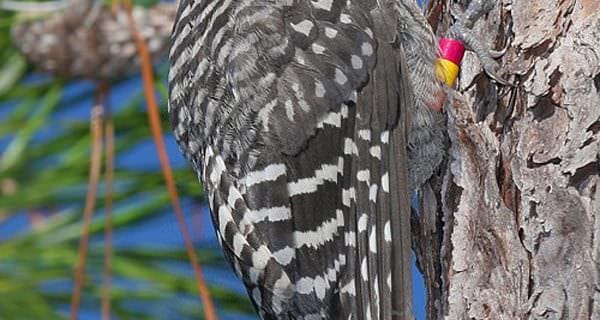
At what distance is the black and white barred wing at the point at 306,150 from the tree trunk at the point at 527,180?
3.9 inches

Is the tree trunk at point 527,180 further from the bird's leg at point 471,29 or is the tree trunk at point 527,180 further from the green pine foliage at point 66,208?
the green pine foliage at point 66,208

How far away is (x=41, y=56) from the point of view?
2.55 m

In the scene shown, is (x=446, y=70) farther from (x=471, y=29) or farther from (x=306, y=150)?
(x=306, y=150)

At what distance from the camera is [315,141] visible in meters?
2.15

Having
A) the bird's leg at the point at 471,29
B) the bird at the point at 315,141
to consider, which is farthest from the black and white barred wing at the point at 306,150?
the bird's leg at the point at 471,29

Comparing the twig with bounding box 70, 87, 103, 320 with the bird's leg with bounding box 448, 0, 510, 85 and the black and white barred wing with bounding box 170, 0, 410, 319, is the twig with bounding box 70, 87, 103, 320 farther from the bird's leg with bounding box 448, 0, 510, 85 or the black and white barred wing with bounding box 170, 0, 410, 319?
the bird's leg with bounding box 448, 0, 510, 85

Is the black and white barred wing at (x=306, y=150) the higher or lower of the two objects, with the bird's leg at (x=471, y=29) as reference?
lower

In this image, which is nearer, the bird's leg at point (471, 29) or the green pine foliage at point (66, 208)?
the bird's leg at point (471, 29)

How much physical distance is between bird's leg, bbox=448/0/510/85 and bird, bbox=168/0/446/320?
6 cm

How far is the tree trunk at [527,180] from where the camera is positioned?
1.91m

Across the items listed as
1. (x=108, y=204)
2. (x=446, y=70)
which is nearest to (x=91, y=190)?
(x=108, y=204)

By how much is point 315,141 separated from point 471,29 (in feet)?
1.12

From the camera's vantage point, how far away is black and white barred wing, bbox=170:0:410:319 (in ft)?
6.81

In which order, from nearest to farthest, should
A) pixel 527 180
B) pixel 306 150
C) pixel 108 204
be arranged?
1. pixel 527 180
2. pixel 306 150
3. pixel 108 204
